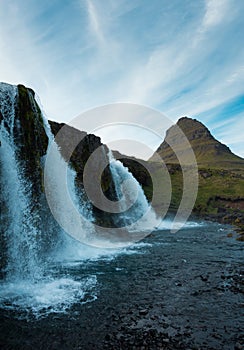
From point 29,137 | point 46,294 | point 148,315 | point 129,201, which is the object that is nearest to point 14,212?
point 46,294

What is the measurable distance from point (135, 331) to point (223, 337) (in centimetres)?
299

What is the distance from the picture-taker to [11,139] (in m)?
17.3

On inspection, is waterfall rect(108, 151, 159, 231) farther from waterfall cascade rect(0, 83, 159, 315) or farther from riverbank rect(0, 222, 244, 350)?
riverbank rect(0, 222, 244, 350)

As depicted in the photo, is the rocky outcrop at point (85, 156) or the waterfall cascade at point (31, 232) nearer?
the waterfall cascade at point (31, 232)

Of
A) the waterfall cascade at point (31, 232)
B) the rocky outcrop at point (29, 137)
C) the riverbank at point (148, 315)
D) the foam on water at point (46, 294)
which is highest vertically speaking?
the rocky outcrop at point (29, 137)

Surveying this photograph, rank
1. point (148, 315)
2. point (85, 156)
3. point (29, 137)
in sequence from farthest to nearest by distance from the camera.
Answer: point (85, 156) < point (29, 137) < point (148, 315)

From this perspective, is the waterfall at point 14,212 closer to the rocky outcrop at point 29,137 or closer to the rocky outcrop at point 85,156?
the rocky outcrop at point 29,137

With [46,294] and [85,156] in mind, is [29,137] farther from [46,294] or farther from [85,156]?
[85,156]

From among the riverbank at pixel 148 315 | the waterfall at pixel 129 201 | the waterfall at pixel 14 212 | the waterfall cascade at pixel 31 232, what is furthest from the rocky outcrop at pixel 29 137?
the waterfall at pixel 129 201

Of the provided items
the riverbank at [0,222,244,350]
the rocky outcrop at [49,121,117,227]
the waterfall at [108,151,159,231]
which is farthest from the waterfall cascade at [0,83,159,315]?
the waterfall at [108,151,159,231]

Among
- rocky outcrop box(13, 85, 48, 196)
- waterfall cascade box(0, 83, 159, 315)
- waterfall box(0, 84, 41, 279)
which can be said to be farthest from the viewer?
rocky outcrop box(13, 85, 48, 196)

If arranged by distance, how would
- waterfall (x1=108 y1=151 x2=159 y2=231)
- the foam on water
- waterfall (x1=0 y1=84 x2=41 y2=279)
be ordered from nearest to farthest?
the foam on water, waterfall (x1=0 y1=84 x2=41 y2=279), waterfall (x1=108 y1=151 x2=159 y2=231)

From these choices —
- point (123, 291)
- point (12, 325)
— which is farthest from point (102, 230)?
point (12, 325)

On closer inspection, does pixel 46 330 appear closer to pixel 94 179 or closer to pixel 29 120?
pixel 29 120
